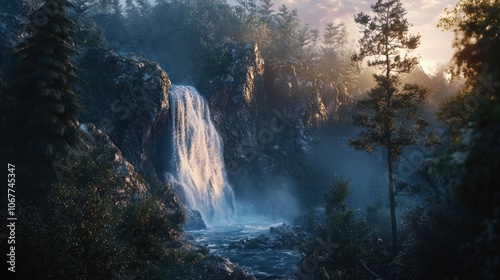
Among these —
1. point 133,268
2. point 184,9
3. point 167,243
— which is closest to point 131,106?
point 167,243

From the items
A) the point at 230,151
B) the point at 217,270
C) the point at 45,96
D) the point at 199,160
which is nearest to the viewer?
the point at 217,270

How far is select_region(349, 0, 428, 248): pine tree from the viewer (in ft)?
74.5

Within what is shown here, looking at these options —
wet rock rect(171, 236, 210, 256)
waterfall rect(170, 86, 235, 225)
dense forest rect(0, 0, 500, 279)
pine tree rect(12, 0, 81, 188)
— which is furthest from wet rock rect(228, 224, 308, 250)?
pine tree rect(12, 0, 81, 188)

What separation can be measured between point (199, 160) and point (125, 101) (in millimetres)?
12816

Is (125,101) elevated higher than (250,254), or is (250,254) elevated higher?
(125,101)

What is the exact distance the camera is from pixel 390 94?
23375 mm

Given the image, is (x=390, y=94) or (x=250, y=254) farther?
(x=250, y=254)

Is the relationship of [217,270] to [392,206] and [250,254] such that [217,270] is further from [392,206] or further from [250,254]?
[392,206]

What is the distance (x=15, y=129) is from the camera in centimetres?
2167

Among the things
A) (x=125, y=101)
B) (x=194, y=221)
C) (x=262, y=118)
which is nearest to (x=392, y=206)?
(x=194, y=221)

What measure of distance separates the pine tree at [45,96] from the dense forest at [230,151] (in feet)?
0.35

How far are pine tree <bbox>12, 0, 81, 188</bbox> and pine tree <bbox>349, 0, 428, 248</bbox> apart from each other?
2009 cm

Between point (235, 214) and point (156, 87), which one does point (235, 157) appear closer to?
point (235, 214)

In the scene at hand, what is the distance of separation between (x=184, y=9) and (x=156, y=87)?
132ft
